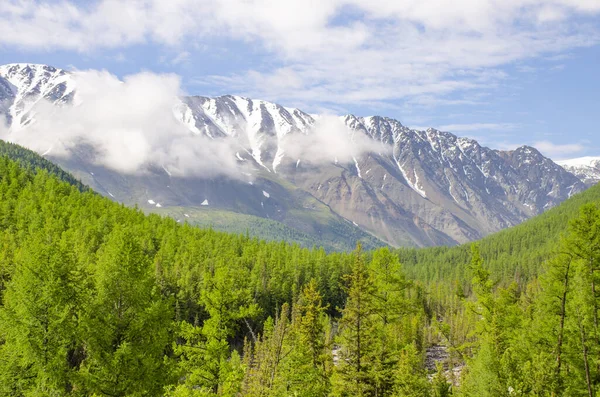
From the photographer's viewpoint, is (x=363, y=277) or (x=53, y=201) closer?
(x=363, y=277)

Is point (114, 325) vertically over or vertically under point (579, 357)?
over

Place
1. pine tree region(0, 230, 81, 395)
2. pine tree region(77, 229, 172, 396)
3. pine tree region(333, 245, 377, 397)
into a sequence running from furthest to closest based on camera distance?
pine tree region(333, 245, 377, 397) → pine tree region(0, 230, 81, 395) → pine tree region(77, 229, 172, 396)

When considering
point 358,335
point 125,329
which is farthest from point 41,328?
point 358,335

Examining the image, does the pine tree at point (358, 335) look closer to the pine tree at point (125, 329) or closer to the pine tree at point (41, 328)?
the pine tree at point (125, 329)

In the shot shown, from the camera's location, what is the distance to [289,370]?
2961cm

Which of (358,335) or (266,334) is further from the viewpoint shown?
(266,334)

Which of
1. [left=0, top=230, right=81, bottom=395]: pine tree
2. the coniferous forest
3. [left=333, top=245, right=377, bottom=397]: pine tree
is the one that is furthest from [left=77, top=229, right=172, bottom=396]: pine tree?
[left=333, top=245, right=377, bottom=397]: pine tree

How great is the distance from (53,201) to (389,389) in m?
126

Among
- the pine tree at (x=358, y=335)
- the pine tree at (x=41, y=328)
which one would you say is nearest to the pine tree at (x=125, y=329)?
the pine tree at (x=41, y=328)

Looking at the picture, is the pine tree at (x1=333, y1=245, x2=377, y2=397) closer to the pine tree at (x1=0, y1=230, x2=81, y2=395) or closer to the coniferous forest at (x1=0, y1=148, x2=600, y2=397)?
the coniferous forest at (x1=0, y1=148, x2=600, y2=397)

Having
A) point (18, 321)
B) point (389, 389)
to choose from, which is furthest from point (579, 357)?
point (18, 321)

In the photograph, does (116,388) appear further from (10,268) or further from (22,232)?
(22,232)

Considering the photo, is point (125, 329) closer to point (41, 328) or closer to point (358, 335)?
point (41, 328)

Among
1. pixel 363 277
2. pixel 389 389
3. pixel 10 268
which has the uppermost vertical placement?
pixel 10 268
